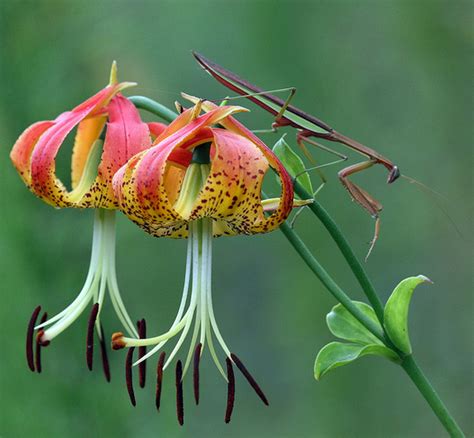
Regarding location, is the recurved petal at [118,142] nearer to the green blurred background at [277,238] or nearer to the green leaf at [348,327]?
the green leaf at [348,327]

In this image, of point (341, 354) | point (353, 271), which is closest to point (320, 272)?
point (353, 271)

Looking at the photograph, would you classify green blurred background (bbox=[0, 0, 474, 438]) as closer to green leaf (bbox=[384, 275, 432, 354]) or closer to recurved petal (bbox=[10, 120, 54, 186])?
recurved petal (bbox=[10, 120, 54, 186])

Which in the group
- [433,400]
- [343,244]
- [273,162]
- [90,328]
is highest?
[273,162]

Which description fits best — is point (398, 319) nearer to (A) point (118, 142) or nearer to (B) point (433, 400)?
(B) point (433, 400)

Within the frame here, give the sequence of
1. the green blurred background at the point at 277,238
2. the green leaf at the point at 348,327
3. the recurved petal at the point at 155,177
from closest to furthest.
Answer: the recurved petal at the point at 155,177 → the green leaf at the point at 348,327 → the green blurred background at the point at 277,238

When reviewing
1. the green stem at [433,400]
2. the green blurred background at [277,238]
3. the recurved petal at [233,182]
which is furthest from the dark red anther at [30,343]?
the green blurred background at [277,238]

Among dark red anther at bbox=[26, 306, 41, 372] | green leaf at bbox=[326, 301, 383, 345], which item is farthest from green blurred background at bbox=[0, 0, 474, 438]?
green leaf at bbox=[326, 301, 383, 345]

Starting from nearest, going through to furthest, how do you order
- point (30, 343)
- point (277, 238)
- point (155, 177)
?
1. point (155, 177)
2. point (30, 343)
3. point (277, 238)
